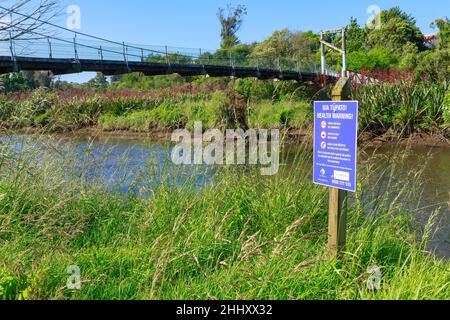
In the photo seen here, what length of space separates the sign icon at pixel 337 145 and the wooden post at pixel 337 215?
87 mm

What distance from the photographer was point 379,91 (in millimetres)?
12984

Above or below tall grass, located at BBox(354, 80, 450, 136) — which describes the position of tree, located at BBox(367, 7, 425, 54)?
above

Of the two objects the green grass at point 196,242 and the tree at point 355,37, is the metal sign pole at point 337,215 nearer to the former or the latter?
the green grass at point 196,242

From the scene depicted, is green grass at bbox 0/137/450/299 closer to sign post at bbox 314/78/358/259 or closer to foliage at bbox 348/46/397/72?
sign post at bbox 314/78/358/259

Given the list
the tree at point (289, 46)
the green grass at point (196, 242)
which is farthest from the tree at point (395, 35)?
the green grass at point (196, 242)

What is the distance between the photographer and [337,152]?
243cm

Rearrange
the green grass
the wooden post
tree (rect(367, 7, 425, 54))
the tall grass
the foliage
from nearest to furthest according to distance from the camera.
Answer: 1. the green grass
2. the wooden post
3. the tall grass
4. the foliage
5. tree (rect(367, 7, 425, 54))

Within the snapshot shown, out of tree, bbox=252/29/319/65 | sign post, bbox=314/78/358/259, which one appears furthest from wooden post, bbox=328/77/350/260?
tree, bbox=252/29/319/65

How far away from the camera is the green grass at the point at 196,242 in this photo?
228 centimetres

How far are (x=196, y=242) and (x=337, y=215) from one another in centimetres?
86

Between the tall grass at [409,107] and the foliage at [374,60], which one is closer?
the tall grass at [409,107]

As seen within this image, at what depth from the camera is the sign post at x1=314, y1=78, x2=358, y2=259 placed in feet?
7.69

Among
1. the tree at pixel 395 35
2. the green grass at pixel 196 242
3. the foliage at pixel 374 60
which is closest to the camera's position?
the green grass at pixel 196 242
